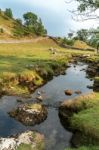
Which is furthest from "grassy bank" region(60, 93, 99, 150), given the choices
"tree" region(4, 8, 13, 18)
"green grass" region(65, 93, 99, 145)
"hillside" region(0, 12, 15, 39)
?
"tree" region(4, 8, 13, 18)

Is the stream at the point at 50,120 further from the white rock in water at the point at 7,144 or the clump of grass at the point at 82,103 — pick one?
the white rock in water at the point at 7,144

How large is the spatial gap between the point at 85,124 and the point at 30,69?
22.0 metres

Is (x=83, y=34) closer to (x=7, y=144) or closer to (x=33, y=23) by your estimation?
(x=7, y=144)

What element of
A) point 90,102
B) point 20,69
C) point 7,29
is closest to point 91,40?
point 90,102

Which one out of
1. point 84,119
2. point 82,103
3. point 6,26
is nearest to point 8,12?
point 6,26

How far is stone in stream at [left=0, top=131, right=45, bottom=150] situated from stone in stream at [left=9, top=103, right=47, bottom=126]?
→ 3.42 metres

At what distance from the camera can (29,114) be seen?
27109 mm

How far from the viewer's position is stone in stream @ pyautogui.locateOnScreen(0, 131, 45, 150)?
69.4ft

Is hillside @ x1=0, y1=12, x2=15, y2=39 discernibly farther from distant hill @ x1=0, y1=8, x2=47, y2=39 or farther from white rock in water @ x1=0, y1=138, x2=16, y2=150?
white rock in water @ x1=0, y1=138, x2=16, y2=150

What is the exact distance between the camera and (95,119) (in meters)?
24.2

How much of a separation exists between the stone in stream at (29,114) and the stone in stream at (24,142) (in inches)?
135

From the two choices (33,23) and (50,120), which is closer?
(50,120)

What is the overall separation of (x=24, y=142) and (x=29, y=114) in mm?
5569

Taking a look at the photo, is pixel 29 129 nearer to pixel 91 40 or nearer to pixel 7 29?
pixel 91 40
